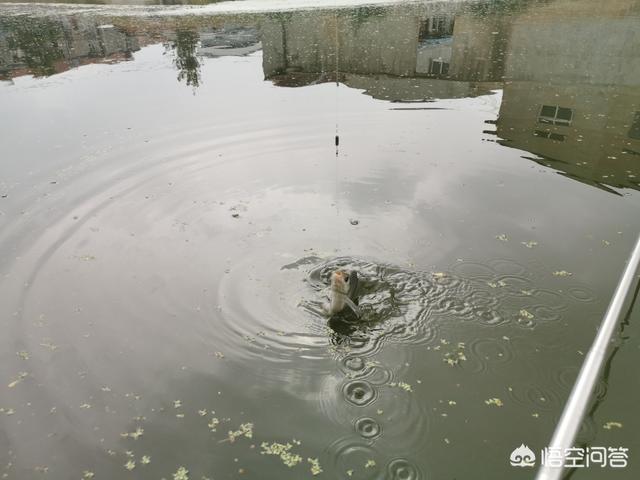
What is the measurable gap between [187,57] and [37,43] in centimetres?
1171

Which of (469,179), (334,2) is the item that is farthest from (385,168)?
(334,2)

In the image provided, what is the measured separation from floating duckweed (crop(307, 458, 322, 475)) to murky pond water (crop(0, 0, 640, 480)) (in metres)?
0.01

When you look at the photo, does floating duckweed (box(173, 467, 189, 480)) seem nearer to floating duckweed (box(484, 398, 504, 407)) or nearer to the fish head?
the fish head

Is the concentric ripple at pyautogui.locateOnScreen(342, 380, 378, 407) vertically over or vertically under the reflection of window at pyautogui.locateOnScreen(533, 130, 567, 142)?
under

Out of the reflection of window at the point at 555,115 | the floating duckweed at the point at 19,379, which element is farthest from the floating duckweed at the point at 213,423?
the reflection of window at the point at 555,115

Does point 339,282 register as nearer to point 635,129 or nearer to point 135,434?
point 135,434

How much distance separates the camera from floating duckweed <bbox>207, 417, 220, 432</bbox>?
496cm

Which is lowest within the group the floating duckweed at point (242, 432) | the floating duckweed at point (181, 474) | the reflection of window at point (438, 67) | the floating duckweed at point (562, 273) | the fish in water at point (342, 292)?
the floating duckweed at point (181, 474)

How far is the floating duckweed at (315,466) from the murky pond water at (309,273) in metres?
0.01

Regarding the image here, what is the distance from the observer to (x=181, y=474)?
4.55 meters

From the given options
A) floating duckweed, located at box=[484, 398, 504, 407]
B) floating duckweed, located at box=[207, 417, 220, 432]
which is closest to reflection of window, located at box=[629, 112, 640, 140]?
floating duckweed, located at box=[484, 398, 504, 407]

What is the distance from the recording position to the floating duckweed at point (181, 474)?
453 centimetres

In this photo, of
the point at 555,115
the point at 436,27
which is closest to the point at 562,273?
the point at 555,115

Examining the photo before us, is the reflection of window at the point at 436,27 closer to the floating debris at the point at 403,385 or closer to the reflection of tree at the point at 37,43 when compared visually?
the reflection of tree at the point at 37,43
